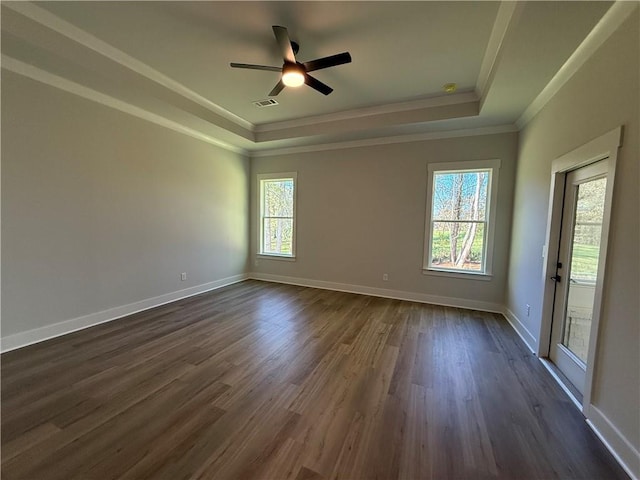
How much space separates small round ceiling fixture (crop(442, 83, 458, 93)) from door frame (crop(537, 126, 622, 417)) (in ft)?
4.98

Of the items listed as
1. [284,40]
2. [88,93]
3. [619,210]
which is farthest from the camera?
[88,93]

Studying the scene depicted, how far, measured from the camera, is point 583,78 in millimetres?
2193

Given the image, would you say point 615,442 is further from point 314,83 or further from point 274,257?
point 274,257

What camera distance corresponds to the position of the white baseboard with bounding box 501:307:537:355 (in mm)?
2963

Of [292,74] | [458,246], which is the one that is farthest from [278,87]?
[458,246]

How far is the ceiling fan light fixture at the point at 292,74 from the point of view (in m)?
2.55

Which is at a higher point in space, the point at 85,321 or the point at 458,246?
the point at 458,246

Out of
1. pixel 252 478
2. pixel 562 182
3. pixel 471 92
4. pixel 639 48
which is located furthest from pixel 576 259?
pixel 252 478

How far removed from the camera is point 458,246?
176 inches

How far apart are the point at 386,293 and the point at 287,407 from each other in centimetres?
331

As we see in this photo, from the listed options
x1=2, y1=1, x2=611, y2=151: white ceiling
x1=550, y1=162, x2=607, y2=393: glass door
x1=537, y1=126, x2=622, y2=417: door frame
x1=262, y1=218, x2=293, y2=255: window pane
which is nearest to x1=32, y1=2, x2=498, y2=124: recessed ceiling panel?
x1=2, y1=1, x2=611, y2=151: white ceiling

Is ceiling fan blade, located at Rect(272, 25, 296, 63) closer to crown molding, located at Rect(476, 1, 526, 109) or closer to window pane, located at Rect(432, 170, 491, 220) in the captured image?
crown molding, located at Rect(476, 1, 526, 109)

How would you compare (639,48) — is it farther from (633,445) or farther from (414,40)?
(633,445)

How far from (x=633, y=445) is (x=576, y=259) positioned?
4.89ft
